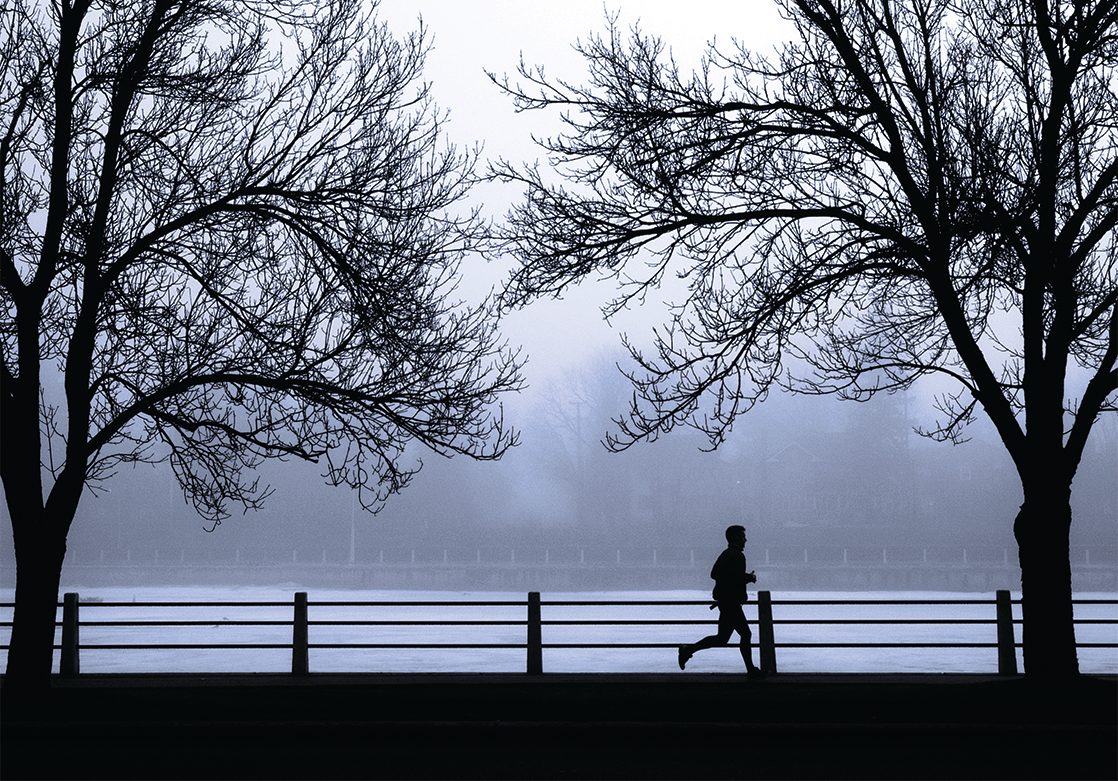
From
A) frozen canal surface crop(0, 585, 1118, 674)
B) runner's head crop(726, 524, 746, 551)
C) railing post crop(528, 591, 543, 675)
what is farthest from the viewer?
frozen canal surface crop(0, 585, 1118, 674)

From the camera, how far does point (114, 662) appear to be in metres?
29.2

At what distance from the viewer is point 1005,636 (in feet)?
50.0

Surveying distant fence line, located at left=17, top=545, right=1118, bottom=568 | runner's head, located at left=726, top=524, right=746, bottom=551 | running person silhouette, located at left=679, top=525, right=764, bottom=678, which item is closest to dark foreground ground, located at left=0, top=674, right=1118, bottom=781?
running person silhouette, located at left=679, top=525, right=764, bottom=678

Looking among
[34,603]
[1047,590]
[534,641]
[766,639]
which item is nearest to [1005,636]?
[1047,590]

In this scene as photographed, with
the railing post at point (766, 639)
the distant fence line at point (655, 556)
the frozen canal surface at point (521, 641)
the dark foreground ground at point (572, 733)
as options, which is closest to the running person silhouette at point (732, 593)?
the railing post at point (766, 639)

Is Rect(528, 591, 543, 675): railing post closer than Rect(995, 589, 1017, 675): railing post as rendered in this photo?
No

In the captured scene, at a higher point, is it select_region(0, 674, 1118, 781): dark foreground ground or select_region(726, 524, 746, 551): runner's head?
select_region(726, 524, 746, 551): runner's head

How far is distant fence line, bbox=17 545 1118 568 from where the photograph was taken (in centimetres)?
8100

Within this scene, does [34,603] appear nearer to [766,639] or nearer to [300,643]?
[300,643]

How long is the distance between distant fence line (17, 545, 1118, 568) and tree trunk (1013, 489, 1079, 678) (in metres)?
66.2

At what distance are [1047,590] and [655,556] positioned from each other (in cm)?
6896

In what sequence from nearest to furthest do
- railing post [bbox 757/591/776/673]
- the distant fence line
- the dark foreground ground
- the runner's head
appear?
the dark foreground ground
the runner's head
railing post [bbox 757/591/776/673]
the distant fence line

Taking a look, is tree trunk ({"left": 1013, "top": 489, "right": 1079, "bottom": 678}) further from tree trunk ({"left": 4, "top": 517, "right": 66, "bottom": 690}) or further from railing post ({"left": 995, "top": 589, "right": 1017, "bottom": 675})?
tree trunk ({"left": 4, "top": 517, "right": 66, "bottom": 690})

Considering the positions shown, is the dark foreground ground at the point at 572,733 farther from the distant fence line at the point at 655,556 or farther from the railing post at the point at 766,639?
the distant fence line at the point at 655,556
